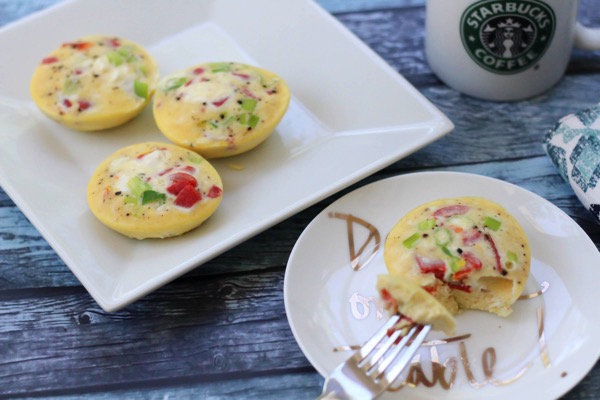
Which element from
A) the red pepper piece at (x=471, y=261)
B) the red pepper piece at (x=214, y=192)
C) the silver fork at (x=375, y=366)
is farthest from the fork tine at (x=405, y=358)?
the red pepper piece at (x=214, y=192)

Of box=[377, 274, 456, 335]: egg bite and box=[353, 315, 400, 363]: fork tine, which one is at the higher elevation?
box=[377, 274, 456, 335]: egg bite

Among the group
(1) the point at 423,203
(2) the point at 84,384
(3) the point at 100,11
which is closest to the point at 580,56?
(1) the point at 423,203

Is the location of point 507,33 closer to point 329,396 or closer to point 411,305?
point 411,305

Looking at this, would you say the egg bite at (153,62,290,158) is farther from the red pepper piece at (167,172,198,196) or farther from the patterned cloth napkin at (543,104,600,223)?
the patterned cloth napkin at (543,104,600,223)

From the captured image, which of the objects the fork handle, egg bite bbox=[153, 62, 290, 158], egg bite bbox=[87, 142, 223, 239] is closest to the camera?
the fork handle

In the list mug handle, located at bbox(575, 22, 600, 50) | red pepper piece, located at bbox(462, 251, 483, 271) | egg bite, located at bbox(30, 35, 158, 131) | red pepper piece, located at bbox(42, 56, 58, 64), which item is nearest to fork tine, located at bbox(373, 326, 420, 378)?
red pepper piece, located at bbox(462, 251, 483, 271)

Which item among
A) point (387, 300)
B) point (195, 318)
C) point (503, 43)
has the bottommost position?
point (195, 318)

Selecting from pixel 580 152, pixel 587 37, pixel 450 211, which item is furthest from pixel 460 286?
pixel 587 37
